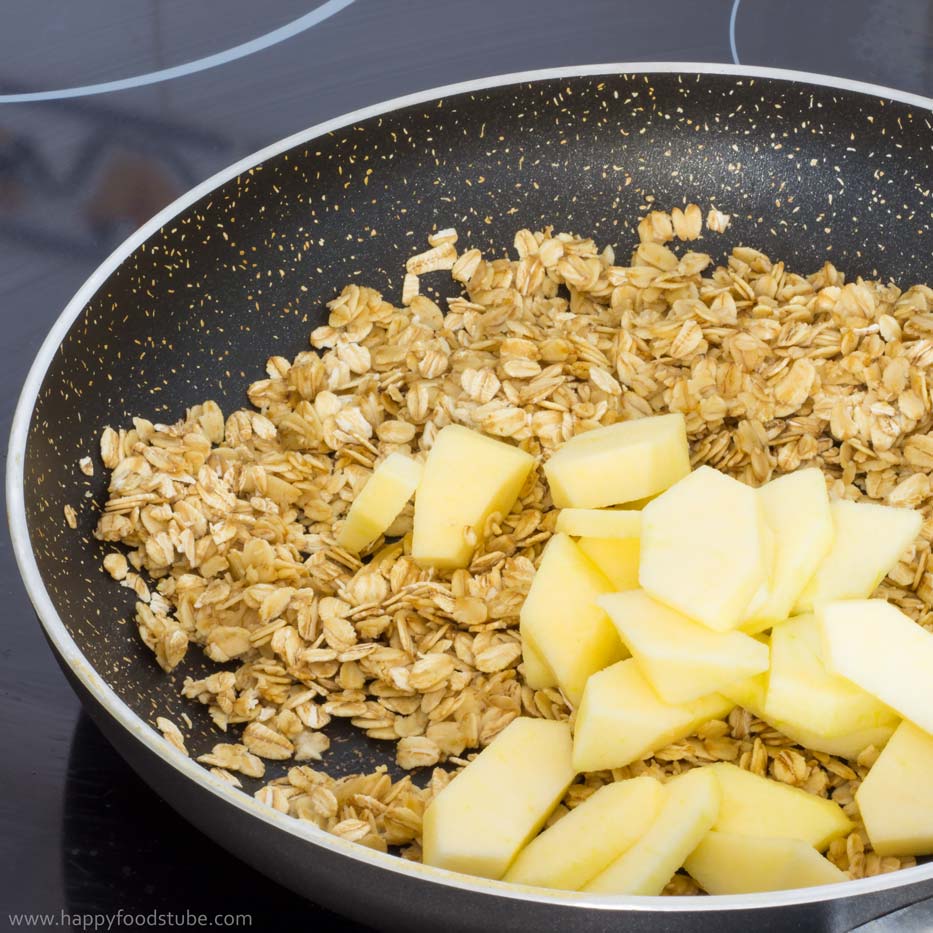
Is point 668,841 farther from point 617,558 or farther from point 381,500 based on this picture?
point 381,500

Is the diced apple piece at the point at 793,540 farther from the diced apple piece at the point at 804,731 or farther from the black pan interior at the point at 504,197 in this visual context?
the black pan interior at the point at 504,197

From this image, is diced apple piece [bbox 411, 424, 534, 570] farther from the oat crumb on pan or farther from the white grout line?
the white grout line

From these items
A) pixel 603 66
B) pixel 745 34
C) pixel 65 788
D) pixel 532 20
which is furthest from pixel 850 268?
pixel 65 788

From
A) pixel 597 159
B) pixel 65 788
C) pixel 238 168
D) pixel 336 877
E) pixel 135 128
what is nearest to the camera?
pixel 336 877

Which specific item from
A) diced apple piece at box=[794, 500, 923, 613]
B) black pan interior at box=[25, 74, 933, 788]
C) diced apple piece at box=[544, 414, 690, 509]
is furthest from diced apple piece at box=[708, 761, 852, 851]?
black pan interior at box=[25, 74, 933, 788]

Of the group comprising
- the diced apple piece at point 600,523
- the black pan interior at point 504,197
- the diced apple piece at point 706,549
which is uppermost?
the black pan interior at point 504,197

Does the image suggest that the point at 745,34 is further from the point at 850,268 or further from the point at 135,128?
the point at 135,128

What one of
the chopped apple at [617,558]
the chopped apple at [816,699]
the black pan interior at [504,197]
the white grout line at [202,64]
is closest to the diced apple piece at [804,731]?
the chopped apple at [816,699]

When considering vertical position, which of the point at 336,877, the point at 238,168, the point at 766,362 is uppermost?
the point at 238,168
